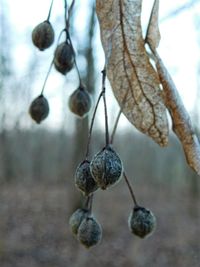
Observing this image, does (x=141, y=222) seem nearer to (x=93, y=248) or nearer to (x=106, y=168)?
(x=106, y=168)

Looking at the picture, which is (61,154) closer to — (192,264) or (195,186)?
(195,186)

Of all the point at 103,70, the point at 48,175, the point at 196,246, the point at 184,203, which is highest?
the point at 48,175

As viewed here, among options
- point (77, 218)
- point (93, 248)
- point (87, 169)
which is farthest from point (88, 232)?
point (93, 248)

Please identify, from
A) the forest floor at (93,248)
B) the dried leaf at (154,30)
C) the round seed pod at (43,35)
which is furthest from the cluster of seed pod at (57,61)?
the forest floor at (93,248)

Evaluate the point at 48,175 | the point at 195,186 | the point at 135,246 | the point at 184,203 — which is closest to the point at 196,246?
Result: the point at 135,246

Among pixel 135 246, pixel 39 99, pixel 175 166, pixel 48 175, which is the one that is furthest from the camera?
pixel 175 166

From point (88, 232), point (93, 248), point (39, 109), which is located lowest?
point (88, 232)

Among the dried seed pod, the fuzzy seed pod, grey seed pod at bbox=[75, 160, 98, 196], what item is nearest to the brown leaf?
grey seed pod at bbox=[75, 160, 98, 196]
